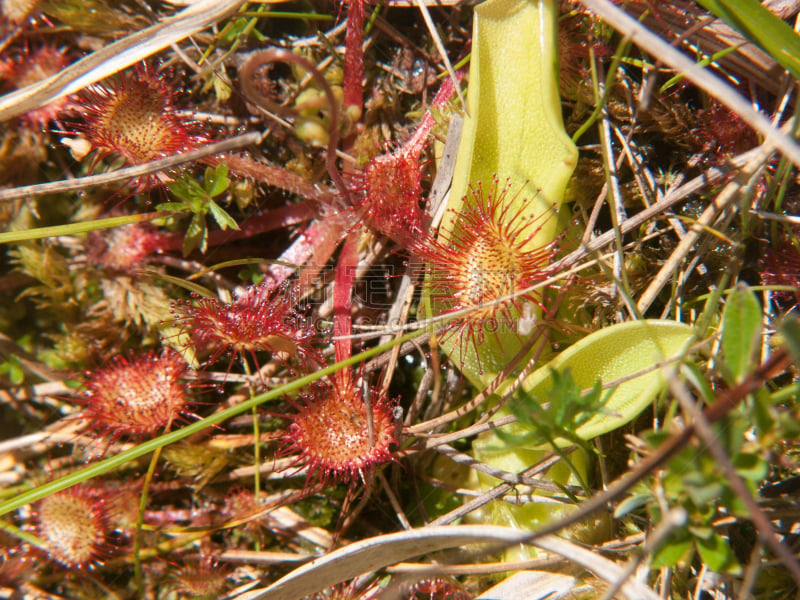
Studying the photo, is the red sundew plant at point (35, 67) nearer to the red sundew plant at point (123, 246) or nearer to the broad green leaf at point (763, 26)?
the red sundew plant at point (123, 246)

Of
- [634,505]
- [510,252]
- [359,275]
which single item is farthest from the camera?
[359,275]

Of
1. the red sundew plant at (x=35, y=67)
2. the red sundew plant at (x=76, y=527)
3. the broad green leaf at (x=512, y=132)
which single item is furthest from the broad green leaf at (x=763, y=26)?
the red sundew plant at (x=76, y=527)

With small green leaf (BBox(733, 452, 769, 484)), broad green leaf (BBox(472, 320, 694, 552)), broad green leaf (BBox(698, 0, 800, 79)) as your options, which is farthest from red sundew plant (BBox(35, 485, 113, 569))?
broad green leaf (BBox(698, 0, 800, 79))

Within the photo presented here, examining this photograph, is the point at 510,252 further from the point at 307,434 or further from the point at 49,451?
the point at 49,451

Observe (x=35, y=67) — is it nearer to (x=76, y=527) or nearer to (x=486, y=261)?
(x=76, y=527)

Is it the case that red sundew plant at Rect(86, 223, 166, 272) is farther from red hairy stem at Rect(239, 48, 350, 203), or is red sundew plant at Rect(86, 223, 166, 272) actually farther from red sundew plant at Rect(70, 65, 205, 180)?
red hairy stem at Rect(239, 48, 350, 203)

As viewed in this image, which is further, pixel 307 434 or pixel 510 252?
pixel 307 434

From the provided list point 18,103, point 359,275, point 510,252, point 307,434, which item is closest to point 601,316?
point 510,252

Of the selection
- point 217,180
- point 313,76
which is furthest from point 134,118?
point 313,76
